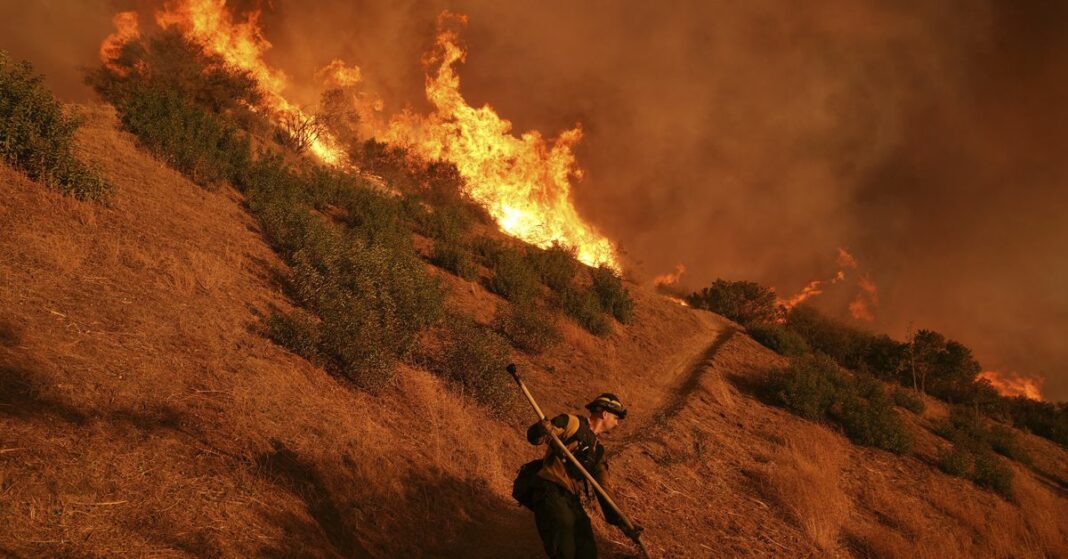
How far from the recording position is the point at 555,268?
20.9 metres

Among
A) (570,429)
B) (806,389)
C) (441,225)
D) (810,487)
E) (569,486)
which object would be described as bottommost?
(569,486)

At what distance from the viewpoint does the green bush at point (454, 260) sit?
16.8 meters

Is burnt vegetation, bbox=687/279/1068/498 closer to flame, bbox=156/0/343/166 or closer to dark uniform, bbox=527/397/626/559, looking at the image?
dark uniform, bbox=527/397/626/559

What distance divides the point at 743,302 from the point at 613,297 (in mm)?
13639

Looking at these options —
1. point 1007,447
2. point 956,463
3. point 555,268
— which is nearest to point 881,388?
point 1007,447

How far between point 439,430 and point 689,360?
43.0 ft

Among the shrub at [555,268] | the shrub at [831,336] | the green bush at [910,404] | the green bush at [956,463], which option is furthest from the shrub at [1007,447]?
the shrub at [555,268]

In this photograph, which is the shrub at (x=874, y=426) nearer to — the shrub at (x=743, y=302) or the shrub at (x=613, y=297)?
the shrub at (x=613, y=297)

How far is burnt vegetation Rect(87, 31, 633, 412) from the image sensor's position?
8750 mm

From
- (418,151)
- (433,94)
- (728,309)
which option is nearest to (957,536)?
(728,309)

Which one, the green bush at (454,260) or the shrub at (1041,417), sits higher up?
the shrub at (1041,417)

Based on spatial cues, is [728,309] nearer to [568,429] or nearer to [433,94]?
[433,94]

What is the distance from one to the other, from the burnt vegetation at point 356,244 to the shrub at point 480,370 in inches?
1.1

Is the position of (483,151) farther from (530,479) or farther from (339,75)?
(530,479)
